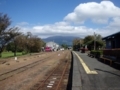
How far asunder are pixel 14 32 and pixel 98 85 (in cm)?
4454

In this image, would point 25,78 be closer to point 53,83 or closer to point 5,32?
point 53,83

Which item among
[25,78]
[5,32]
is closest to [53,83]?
[25,78]

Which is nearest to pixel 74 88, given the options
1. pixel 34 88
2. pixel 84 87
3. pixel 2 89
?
pixel 84 87

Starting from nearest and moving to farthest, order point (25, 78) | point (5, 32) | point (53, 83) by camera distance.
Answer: point (53, 83), point (25, 78), point (5, 32)

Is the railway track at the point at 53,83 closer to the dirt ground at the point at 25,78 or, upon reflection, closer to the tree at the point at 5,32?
the dirt ground at the point at 25,78

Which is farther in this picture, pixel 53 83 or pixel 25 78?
pixel 25 78

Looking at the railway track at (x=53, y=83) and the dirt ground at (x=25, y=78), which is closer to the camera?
the railway track at (x=53, y=83)

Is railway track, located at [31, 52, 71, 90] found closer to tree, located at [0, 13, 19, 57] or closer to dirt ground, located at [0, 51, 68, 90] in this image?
dirt ground, located at [0, 51, 68, 90]

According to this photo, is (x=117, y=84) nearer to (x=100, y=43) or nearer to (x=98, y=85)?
(x=98, y=85)

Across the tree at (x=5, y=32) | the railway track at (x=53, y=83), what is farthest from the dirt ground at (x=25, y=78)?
the tree at (x=5, y=32)

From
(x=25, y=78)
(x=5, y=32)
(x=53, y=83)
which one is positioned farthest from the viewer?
(x=5, y=32)

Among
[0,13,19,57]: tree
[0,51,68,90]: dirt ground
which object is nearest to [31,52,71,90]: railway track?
[0,51,68,90]: dirt ground

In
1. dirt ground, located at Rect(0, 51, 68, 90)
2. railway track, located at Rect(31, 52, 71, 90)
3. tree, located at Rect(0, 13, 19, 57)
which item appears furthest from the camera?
tree, located at Rect(0, 13, 19, 57)

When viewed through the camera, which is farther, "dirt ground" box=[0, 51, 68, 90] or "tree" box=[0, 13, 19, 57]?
"tree" box=[0, 13, 19, 57]
